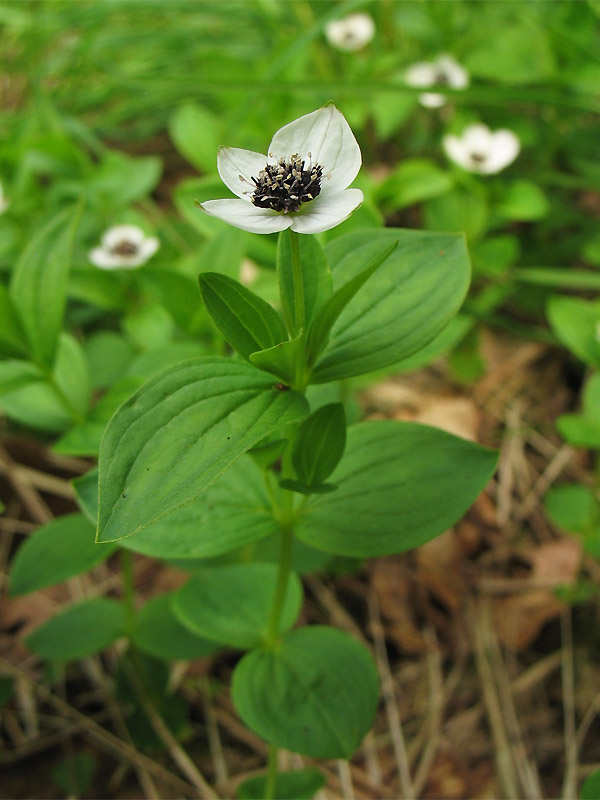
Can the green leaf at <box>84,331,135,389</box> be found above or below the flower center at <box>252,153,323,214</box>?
below

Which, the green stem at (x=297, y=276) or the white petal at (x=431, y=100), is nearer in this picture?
the green stem at (x=297, y=276)

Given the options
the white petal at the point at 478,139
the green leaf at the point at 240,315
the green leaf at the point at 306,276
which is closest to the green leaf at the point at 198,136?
the white petal at the point at 478,139

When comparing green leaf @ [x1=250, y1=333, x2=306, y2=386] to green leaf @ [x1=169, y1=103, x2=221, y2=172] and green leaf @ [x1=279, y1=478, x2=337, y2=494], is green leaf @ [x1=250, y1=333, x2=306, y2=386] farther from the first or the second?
green leaf @ [x1=169, y1=103, x2=221, y2=172]

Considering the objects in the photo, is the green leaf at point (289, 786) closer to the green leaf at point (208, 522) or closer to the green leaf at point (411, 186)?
the green leaf at point (208, 522)

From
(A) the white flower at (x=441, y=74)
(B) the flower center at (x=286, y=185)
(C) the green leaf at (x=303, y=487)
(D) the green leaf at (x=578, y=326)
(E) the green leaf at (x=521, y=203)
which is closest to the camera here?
(B) the flower center at (x=286, y=185)

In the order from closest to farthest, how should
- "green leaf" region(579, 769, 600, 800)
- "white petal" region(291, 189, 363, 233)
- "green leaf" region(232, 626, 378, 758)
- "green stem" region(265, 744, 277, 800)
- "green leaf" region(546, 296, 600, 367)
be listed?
"white petal" region(291, 189, 363, 233), "green leaf" region(579, 769, 600, 800), "green leaf" region(232, 626, 378, 758), "green stem" region(265, 744, 277, 800), "green leaf" region(546, 296, 600, 367)

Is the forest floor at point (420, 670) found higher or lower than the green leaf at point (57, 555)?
lower

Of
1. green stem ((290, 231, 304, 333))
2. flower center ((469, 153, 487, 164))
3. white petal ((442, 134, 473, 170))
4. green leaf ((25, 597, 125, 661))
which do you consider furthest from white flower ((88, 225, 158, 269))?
green stem ((290, 231, 304, 333))
